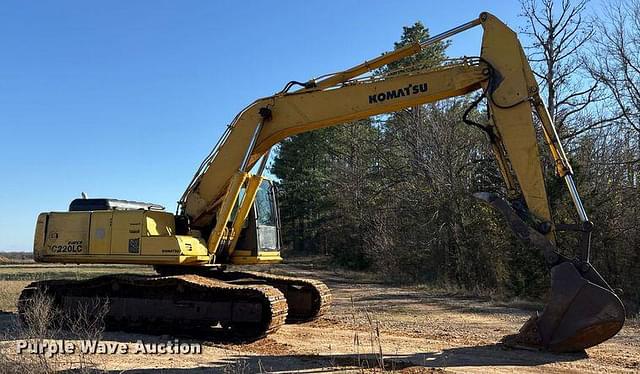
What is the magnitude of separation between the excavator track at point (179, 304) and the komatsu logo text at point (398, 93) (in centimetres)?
372

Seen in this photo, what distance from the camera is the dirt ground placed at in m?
7.75

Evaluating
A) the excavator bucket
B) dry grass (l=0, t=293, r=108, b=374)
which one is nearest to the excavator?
the excavator bucket

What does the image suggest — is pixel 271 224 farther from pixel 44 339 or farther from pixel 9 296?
pixel 9 296

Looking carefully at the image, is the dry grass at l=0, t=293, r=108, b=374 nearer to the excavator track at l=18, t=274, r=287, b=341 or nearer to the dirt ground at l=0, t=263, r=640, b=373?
the excavator track at l=18, t=274, r=287, b=341

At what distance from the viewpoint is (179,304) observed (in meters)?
10.5

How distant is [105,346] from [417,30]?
29.9 metres

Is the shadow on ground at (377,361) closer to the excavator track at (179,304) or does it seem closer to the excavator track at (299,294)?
the excavator track at (179,304)

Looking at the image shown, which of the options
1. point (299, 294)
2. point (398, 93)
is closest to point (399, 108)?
point (398, 93)

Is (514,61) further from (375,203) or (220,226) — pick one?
(375,203)

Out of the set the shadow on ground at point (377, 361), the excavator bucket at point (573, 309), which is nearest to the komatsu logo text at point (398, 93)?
the excavator bucket at point (573, 309)

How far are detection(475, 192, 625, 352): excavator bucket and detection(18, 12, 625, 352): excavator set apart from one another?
17mm

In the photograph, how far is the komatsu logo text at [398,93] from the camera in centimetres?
995

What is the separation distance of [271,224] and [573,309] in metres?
6.08

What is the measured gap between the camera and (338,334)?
420 inches
